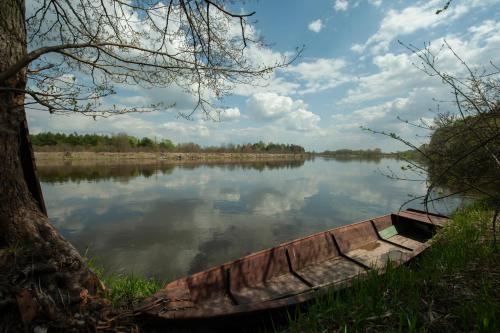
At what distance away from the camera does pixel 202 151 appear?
9112 centimetres

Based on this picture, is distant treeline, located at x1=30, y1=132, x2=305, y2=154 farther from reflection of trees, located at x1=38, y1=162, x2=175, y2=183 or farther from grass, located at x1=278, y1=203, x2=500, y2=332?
grass, located at x1=278, y1=203, x2=500, y2=332

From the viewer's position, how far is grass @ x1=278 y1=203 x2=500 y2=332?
239 centimetres

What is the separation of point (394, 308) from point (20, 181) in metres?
4.77

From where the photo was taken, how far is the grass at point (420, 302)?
2.39 metres

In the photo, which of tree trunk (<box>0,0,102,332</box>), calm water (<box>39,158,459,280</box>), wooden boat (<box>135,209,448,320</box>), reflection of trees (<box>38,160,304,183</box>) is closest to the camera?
tree trunk (<box>0,0,102,332</box>)

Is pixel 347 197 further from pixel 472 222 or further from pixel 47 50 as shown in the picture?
pixel 47 50

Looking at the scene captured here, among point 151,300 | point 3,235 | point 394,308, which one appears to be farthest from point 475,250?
point 3,235

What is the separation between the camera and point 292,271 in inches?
207

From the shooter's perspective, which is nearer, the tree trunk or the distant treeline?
the tree trunk

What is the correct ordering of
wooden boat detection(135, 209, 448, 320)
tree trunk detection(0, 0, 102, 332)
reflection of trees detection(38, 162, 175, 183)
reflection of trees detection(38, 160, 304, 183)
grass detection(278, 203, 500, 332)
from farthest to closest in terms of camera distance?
reflection of trees detection(38, 160, 304, 183) < reflection of trees detection(38, 162, 175, 183) < wooden boat detection(135, 209, 448, 320) < tree trunk detection(0, 0, 102, 332) < grass detection(278, 203, 500, 332)

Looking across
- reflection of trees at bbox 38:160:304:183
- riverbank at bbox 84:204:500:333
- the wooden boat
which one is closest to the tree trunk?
riverbank at bbox 84:204:500:333

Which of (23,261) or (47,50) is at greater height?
(47,50)

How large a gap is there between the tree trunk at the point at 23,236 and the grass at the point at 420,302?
2556mm

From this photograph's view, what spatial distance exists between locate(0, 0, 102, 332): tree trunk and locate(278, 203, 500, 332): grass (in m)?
2.56
